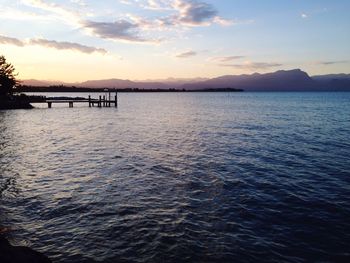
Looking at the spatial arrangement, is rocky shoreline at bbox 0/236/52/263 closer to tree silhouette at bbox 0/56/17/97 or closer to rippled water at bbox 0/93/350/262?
rippled water at bbox 0/93/350/262

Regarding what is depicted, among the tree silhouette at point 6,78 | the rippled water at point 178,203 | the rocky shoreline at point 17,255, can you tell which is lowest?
the rippled water at point 178,203

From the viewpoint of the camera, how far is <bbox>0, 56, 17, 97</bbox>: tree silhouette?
244 ft

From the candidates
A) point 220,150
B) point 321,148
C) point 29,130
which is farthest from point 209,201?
point 29,130

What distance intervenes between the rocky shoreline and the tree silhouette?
254 ft

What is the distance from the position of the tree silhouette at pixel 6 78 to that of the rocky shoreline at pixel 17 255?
3046 inches

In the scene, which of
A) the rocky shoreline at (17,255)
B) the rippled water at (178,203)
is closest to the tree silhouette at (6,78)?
the rippled water at (178,203)

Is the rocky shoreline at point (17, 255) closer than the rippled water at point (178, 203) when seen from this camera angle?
Yes

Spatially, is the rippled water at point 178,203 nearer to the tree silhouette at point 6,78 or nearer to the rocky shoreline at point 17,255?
the rocky shoreline at point 17,255

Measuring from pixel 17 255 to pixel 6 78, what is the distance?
78392 mm

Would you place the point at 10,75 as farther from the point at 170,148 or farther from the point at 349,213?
the point at 349,213

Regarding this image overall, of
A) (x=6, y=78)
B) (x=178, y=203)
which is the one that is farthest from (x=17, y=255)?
(x=6, y=78)

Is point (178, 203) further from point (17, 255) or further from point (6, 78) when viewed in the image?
point (6, 78)

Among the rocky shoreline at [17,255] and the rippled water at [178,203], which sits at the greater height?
the rocky shoreline at [17,255]

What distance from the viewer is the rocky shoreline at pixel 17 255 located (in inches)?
296
